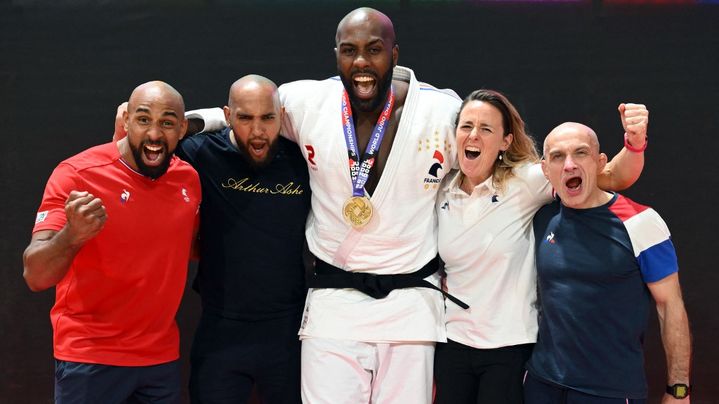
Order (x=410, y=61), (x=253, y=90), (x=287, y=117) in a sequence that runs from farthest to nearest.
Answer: (x=410, y=61) → (x=287, y=117) → (x=253, y=90)

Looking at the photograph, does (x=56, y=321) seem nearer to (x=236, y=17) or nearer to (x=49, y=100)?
(x=49, y=100)

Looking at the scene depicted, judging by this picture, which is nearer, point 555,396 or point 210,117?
point 555,396

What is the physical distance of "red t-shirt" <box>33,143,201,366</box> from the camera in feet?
8.35

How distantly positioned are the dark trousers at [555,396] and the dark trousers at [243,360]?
33.7 inches

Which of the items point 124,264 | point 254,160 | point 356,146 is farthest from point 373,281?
point 124,264

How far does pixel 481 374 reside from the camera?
8.93ft

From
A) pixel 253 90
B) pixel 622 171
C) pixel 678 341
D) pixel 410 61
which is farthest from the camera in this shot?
pixel 410 61

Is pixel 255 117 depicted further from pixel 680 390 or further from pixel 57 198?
pixel 680 390

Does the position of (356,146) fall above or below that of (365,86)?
below

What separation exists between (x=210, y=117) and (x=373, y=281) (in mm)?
885

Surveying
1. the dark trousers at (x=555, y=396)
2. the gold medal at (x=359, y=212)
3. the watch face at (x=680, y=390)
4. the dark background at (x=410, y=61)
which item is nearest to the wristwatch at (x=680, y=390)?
the watch face at (x=680, y=390)

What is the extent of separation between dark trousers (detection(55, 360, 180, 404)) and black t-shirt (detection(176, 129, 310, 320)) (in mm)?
343

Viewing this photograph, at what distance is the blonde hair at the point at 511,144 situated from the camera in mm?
2748

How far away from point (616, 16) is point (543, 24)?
340mm
